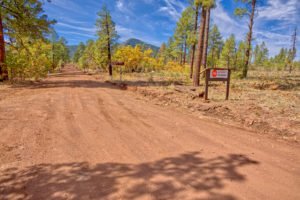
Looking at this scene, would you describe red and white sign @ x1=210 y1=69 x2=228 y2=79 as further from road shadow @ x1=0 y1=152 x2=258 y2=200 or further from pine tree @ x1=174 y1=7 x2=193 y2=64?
pine tree @ x1=174 y1=7 x2=193 y2=64

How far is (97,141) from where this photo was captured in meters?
3.69

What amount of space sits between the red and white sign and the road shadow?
16.0ft

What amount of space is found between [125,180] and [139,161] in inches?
21.2

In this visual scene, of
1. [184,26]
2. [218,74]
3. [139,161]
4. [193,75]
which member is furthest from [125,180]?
[184,26]

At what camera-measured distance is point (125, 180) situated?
2.48 metres

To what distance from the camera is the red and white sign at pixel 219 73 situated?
7.32m

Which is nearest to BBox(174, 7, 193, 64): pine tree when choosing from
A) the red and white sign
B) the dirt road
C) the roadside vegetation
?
the roadside vegetation

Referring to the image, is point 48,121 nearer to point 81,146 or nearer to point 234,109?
point 81,146

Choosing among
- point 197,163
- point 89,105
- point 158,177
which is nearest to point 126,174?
point 158,177

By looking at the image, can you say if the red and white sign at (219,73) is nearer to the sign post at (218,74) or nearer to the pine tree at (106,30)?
the sign post at (218,74)

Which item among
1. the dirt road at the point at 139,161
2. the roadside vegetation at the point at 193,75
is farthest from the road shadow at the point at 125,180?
the roadside vegetation at the point at 193,75

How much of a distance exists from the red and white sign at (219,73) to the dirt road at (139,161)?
9.84 ft

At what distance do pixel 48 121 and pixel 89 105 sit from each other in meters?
2.00

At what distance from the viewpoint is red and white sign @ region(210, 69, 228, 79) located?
7.32 meters
